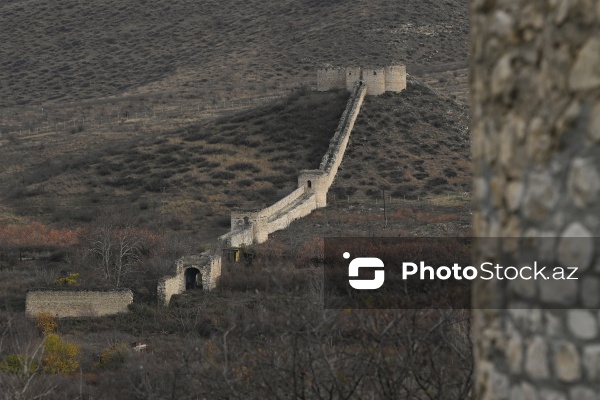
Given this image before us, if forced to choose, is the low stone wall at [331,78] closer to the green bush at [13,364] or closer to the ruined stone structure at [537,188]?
the green bush at [13,364]

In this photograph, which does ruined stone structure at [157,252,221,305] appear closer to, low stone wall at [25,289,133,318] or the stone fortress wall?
the stone fortress wall

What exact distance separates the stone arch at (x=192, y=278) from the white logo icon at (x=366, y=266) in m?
3.98

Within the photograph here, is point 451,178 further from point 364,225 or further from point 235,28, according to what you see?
point 235,28

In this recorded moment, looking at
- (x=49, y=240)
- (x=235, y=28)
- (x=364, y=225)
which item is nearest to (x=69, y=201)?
(x=49, y=240)

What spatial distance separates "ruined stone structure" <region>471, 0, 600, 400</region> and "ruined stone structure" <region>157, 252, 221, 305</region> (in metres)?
25.1

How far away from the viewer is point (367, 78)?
5034 cm

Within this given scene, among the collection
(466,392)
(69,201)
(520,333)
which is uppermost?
(69,201)

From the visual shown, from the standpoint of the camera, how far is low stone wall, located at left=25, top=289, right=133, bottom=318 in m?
26.1

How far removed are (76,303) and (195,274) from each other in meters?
3.84

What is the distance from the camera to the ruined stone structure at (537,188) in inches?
98.7

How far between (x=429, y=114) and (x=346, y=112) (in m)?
4.65

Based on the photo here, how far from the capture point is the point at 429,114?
5053 centimetres

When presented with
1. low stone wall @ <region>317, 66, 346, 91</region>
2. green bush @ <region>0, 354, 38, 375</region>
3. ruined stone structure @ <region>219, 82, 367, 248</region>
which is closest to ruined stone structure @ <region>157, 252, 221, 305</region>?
ruined stone structure @ <region>219, 82, 367, 248</region>

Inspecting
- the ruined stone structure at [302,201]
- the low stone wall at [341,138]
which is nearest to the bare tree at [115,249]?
the ruined stone structure at [302,201]
